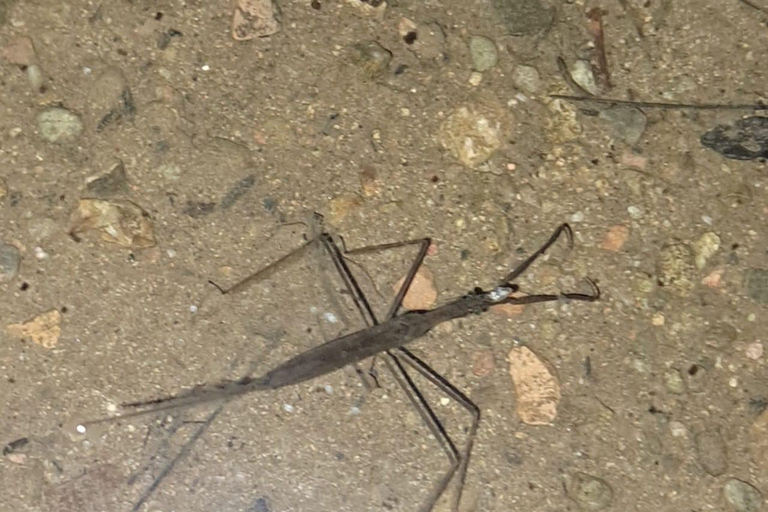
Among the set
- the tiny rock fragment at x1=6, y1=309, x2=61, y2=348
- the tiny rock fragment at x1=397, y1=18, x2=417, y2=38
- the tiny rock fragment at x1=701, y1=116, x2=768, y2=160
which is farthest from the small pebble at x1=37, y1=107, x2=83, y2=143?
the tiny rock fragment at x1=701, y1=116, x2=768, y2=160

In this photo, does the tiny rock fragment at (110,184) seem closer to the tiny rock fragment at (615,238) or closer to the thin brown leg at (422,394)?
the thin brown leg at (422,394)

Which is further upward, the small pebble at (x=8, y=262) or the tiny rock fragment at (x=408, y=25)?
the tiny rock fragment at (x=408, y=25)

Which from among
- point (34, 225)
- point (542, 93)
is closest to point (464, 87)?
point (542, 93)

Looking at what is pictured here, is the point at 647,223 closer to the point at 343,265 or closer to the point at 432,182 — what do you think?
the point at 432,182

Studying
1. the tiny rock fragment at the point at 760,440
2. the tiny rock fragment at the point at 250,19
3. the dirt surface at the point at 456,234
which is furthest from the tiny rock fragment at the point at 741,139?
the tiny rock fragment at the point at 250,19

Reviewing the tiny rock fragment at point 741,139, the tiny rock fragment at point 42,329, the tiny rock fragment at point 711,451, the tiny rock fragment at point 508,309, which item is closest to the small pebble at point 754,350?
the tiny rock fragment at point 711,451

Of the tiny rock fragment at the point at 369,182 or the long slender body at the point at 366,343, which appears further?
the tiny rock fragment at the point at 369,182

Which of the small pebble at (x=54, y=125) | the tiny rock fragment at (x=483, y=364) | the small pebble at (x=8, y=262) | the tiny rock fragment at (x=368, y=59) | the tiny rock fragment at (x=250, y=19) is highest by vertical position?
the tiny rock fragment at (x=250, y=19)

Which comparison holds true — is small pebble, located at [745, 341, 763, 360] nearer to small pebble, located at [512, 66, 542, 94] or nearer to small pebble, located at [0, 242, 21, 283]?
small pebble, located at [512, 66, 542, 94]
